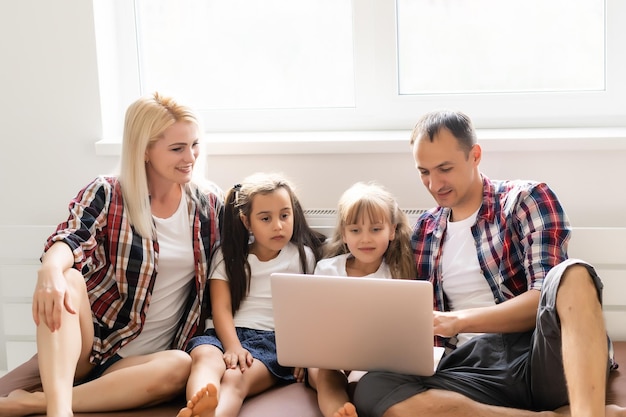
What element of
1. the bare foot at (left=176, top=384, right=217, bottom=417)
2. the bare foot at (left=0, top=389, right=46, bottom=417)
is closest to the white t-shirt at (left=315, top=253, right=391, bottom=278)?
the bare foot at (left=176, top=384, right=217, bottom=417)

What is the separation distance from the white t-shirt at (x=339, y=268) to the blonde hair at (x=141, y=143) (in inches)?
17.1

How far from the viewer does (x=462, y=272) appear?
209 cm

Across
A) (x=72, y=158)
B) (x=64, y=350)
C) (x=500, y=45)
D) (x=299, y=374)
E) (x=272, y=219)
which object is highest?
(x=500, y=45)

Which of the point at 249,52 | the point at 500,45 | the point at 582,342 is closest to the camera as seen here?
the point at 582,342

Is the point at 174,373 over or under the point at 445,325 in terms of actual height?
under

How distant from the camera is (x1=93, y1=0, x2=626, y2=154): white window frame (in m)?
2.47

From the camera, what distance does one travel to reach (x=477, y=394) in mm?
1854

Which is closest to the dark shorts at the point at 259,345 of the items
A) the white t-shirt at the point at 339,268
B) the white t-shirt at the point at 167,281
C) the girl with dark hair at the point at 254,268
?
the girl with dark hair at the point at 254,268

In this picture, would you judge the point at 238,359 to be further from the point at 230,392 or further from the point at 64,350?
the point at 64,350

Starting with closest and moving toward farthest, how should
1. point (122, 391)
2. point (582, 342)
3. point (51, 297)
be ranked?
point (582, 342) → point (51, 297) → point (122, 391)

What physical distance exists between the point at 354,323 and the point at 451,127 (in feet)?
1.75

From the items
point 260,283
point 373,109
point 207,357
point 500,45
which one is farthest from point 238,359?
point 500,45

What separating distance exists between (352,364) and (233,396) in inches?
Result: 11.2

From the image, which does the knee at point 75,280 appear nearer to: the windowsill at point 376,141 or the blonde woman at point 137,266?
the blonde woman at point 137,266
